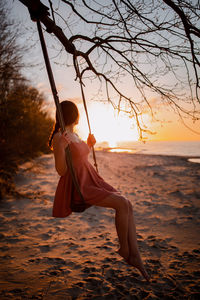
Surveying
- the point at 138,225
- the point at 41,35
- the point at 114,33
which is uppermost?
the point at 114,33

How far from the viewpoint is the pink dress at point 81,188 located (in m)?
2.14

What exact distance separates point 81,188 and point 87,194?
0.31 ft

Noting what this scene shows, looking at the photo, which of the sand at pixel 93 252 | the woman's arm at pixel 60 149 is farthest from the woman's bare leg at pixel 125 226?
the sand at pixel 93 252

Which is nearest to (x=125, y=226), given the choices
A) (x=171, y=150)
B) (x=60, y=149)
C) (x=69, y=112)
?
(x=60, y=149)

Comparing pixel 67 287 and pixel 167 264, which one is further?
pixel 167 264

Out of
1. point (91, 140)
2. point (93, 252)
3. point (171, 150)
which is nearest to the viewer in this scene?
point (91, 140)

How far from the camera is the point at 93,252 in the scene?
12.1 ft

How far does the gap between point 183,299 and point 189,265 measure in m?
0.89

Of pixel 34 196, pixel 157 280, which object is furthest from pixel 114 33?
pixel 34 196

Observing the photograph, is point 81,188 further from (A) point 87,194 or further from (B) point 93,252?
(B) point 93,252

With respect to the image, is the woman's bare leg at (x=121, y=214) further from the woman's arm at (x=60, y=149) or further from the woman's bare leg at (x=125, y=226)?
the woman's arm at (x=60, y=149)

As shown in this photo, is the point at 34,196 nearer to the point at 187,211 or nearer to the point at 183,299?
the point at 187,211

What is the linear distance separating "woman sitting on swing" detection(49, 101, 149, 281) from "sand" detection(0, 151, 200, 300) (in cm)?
87

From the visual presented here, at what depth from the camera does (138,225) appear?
5.04 meters
